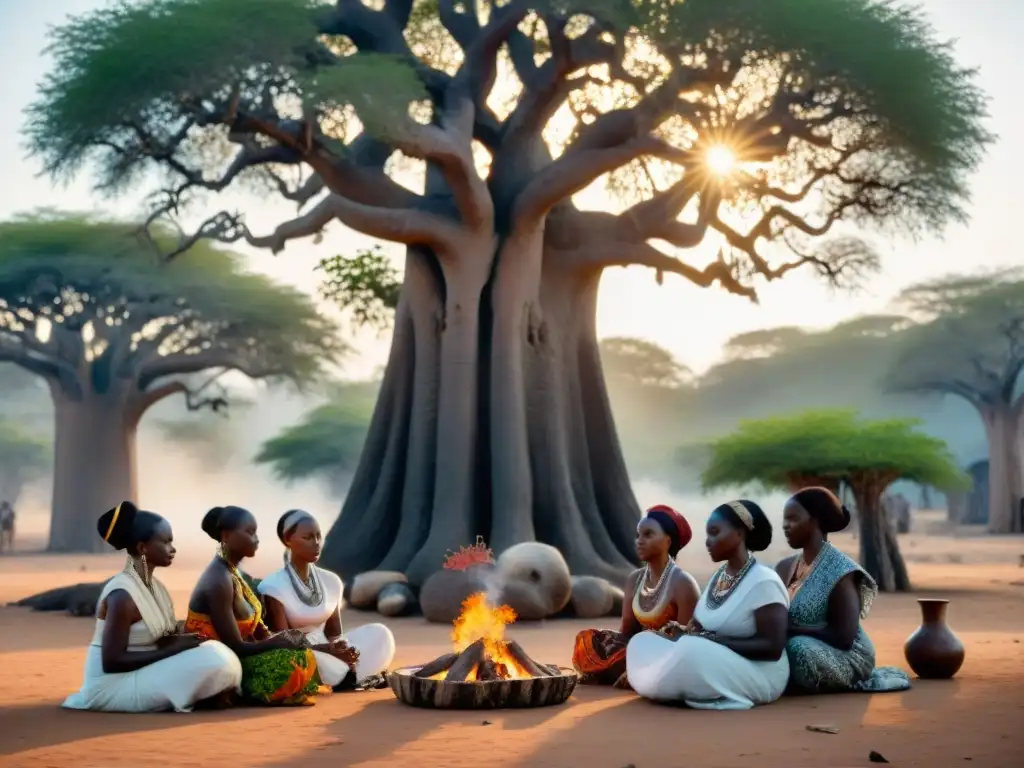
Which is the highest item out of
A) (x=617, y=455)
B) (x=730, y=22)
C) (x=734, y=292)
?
(x=730, y=22)

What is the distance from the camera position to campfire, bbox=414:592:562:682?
869 cm

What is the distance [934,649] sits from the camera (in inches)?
388

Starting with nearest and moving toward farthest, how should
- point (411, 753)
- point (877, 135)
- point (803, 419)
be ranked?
point (411, 753)
point (877, 135)
point (803, 419)

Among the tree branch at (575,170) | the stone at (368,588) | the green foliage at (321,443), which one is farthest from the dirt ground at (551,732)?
the green foliage at (321,443)

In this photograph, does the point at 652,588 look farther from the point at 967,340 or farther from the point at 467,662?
the point at 967,340

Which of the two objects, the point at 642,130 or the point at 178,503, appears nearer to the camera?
the point at 642,130

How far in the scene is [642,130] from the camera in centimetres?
1916

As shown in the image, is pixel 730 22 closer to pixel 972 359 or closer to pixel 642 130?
pixel 642 130

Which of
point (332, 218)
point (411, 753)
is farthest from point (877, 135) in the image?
point (411, 753)

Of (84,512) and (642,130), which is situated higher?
(642,130)

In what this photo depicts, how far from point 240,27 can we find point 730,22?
5951mm

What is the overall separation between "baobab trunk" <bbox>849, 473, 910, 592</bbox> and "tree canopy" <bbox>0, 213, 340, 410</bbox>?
59.4ft

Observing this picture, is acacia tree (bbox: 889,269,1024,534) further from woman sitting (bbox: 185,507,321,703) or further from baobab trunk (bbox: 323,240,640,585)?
woman sitting (bbox: 185,507,321,703)

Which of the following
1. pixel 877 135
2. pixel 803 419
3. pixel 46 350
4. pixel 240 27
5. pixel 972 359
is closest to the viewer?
pixel 240 27
